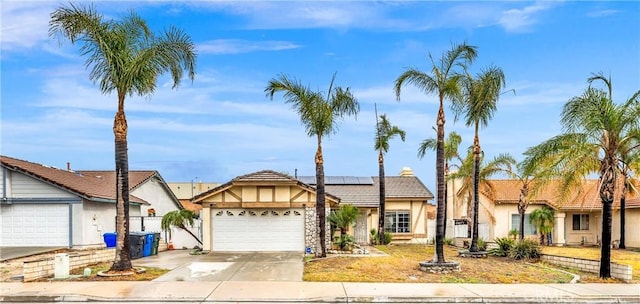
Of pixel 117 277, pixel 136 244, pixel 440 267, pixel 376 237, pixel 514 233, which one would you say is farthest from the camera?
pixel 514 233

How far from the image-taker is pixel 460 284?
13.6 m

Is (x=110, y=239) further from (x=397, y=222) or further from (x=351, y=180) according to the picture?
(x=351, y=180)

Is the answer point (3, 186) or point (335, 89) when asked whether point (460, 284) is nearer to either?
point (335, 89)

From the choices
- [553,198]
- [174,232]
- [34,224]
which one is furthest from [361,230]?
[34,224]

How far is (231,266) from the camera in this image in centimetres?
1695

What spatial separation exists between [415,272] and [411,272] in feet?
0.42

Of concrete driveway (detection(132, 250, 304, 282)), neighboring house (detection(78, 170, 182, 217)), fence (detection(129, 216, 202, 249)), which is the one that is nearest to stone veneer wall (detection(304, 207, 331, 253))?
concrete driveway (detection(132, 250, 304, 282))

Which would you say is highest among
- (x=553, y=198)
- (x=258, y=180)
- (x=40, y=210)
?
(x=258, y=180)

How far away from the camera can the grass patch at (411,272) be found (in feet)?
46.8

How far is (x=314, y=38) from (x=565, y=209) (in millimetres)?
19306

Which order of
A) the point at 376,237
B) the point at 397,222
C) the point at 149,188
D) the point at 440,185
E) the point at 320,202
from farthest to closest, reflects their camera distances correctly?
1. the point at 149,188
2. the point at 397,222
3. the point at 376,237
4. the point at 320,202
5. the point at 440,185

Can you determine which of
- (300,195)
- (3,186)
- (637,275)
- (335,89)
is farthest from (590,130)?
(3,186)

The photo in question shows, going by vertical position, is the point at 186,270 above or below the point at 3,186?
below

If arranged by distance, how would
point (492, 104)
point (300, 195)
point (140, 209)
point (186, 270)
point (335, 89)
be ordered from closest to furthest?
point (186, 270)
point (335, 89)
point (492, 104)
point (300, 195)
point (140, 209)
